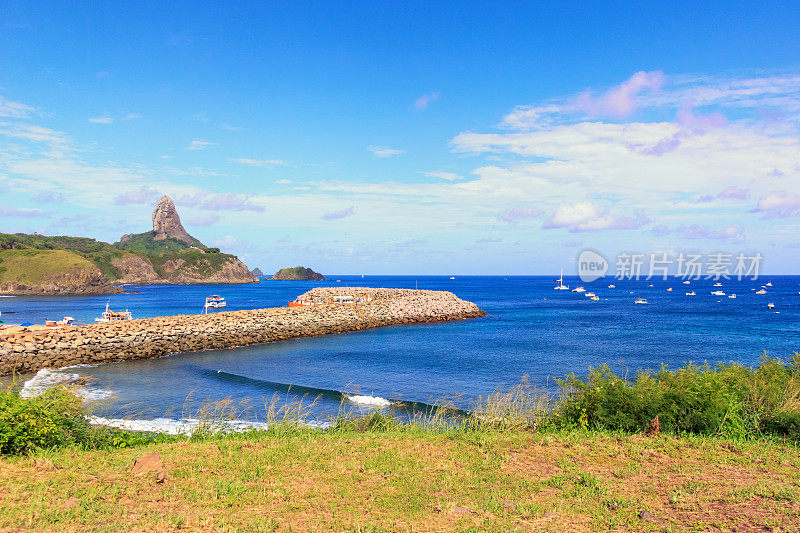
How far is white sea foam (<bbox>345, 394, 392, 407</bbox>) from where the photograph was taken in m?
19.6

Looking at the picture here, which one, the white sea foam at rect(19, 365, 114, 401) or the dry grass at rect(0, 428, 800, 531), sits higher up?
the dry grass at rect(0, 428, 800, 531)

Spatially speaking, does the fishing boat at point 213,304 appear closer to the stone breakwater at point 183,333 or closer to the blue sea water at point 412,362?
the stone breakwater at point 183,333

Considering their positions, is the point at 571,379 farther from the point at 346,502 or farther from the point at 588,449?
the point at 346,502

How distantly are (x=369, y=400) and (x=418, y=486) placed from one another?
13666 mm

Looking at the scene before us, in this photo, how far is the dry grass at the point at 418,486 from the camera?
18.9ft

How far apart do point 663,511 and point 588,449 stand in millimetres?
2454

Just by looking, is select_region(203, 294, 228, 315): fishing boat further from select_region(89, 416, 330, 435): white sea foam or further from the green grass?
the green grass

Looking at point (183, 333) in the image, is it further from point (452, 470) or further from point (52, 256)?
point (52, 256)

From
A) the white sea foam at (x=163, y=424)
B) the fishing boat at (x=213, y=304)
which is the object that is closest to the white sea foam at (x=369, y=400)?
the white sea foam at (x=163, y=424)

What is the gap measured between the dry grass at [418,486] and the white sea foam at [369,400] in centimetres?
1057

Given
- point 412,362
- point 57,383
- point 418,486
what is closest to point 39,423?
point 418,486

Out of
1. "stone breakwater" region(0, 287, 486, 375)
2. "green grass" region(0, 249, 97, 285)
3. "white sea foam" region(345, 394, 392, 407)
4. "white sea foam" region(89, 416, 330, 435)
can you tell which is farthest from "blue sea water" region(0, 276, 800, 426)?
"green grass" region(0, 249, 97, 285)

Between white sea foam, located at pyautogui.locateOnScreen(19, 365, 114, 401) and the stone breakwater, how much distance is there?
130 cm

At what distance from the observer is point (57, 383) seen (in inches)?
930
